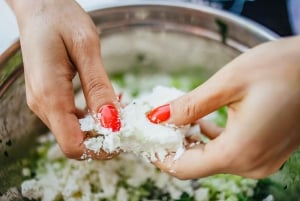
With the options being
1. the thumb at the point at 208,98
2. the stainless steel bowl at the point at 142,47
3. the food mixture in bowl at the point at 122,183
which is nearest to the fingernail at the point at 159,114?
the thumb at the point at 208,98

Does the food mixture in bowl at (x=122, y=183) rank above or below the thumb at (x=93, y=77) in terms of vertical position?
below

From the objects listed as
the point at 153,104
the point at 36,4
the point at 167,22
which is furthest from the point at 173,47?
the point at 36,4

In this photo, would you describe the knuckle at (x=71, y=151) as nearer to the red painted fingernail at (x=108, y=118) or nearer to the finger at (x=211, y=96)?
the red painted fingernail at (x=108, y=118)

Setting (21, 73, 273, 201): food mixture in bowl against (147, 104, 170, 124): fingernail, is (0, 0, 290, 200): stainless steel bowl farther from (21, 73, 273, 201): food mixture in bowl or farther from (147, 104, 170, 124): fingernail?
(147, 104, 170, 124): fingernail

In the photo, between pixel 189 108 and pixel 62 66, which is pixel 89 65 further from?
pixel 189 108

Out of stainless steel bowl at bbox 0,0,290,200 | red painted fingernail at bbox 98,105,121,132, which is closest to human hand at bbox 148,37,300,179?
red painted fingernail at bbox 98,105,121,132

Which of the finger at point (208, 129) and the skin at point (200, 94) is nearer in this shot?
the skin at point (200, 94)

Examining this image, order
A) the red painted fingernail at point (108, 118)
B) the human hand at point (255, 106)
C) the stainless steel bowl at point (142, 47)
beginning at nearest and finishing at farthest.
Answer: the human hand at point (255, 106) → the red painted fingernail at point (108, 118) → the stainless steel bowl at point (142, 47)

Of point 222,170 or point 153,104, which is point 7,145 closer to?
point 153,104
